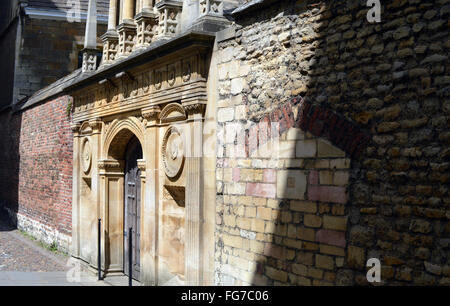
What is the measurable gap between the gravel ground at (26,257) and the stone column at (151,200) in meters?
3.39

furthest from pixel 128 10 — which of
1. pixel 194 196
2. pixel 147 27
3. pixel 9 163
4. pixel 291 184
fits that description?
pixel 9 163

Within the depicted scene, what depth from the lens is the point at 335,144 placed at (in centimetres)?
510

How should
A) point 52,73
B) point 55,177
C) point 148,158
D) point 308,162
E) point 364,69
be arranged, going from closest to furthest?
point 364,69
point 308,162
point 148,158
point 55,177
point 52,73

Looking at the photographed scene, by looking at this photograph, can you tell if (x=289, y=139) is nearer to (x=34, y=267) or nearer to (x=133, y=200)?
(x=133, y=200)

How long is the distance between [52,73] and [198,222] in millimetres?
15045

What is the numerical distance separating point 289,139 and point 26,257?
8.97m

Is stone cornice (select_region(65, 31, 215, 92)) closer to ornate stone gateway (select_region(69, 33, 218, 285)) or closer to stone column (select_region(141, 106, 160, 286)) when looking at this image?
ornate stone gateway (select_region(69, 33, 218, 285))

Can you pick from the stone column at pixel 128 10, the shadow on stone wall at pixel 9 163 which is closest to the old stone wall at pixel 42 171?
the shadow on stone wall at pixel 9 163

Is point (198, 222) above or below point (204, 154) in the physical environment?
below

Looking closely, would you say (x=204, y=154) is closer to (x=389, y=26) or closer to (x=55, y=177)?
(x=389, y=26)

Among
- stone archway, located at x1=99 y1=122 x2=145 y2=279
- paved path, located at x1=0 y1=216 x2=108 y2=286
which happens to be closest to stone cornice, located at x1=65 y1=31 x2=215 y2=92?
stone archway, located at x1=99 y1=122 x2=145 y2=279

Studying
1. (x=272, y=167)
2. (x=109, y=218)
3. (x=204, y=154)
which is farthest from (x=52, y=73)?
(x=272, y=167)
